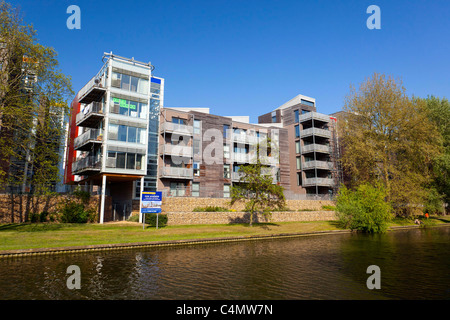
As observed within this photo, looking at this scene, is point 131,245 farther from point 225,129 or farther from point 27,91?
point 225,129

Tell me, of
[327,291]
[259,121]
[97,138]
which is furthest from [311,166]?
[327,291]

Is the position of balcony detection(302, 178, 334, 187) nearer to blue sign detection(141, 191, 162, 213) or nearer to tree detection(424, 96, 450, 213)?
tree detection(424, 96, 450, 213)

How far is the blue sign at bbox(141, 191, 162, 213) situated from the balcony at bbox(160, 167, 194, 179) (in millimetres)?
11401

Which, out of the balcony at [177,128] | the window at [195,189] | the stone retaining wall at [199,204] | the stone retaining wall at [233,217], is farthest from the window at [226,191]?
the balcony at [177,128]

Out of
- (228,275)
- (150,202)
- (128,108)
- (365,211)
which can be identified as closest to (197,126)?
(128,108)

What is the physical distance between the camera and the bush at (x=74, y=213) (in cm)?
2883

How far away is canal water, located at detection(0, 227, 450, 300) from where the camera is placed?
9.89m

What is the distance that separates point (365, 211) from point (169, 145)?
2555 cm

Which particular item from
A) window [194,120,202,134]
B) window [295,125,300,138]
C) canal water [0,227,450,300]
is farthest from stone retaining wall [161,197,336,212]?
canal water [0,227,450,300]

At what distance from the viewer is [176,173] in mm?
39156

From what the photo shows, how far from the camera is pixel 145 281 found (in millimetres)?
11344

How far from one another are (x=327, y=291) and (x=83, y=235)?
18.9 metres
